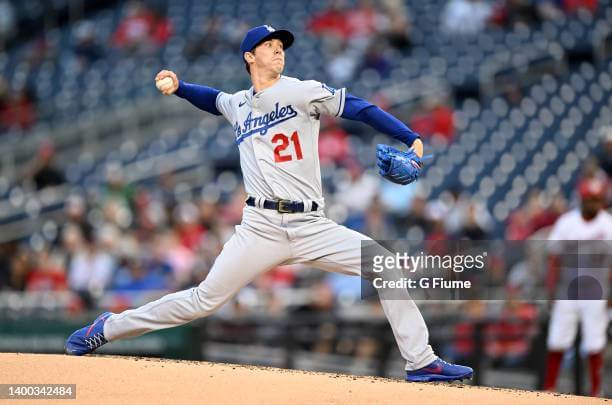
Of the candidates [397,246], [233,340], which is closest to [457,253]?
[397,246]

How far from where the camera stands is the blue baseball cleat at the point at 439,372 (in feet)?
20.2

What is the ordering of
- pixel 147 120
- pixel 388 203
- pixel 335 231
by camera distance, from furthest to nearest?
1. pixel 147 120
2. pixel 388 203
3. pixel 335 231

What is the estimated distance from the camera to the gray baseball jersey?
5.98 metres

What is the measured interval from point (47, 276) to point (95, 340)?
16.6 feet

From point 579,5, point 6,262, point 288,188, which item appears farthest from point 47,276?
point 579,5

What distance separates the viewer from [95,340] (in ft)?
21.4

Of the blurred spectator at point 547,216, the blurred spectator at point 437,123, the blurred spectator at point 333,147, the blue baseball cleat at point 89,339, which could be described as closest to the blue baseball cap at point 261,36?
the blue baseball cleat at point 89,339

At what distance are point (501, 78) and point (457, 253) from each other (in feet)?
15.3

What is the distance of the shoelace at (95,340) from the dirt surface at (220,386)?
10 cm

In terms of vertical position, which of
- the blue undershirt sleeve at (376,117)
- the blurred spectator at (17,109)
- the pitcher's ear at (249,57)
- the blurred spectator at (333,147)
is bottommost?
the blue undershirt sleeve at (376,117)

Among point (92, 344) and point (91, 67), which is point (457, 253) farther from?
point (91, 67)

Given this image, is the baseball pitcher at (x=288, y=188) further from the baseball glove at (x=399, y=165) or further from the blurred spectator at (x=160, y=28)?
the blurred spectator at (x=160, y=28)

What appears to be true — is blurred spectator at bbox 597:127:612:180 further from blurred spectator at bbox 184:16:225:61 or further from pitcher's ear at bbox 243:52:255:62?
pitcher's ear at bbox 243:52:255:62

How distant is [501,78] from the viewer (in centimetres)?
1385
